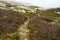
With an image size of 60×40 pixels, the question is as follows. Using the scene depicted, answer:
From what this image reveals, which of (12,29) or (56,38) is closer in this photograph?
(56,38)

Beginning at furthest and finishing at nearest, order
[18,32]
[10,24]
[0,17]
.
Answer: [0,17] < [10,24] < [18,32]

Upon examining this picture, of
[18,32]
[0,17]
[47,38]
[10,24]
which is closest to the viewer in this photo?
[47,38]

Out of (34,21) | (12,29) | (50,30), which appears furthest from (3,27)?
(50,30)

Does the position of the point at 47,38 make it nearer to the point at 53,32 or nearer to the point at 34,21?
the point at 53,32

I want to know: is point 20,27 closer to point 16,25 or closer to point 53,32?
point 16,25

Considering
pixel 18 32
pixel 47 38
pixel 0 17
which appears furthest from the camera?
pixel 0 17

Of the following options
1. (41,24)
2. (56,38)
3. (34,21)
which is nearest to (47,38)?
(56,38)

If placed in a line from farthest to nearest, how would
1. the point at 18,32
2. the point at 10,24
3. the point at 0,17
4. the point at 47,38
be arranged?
the point at 0,17 → the point at 10,24 → the point at 18,32 → the point at 47,38

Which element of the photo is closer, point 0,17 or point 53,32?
point 53,32
